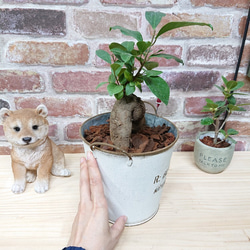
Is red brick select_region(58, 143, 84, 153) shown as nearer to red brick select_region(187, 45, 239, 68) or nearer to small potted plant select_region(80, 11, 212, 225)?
small potted plant select_region(80, 11, 212, 225)

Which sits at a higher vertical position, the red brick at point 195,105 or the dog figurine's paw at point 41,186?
the red brick at point 195,105

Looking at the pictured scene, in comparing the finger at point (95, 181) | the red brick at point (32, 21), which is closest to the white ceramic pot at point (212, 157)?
the finger at point (95, 181)

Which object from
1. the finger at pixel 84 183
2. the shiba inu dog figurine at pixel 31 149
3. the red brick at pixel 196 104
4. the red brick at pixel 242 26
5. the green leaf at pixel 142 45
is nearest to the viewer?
the green leaf at pixel 142 45

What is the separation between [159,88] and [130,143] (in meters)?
0.18

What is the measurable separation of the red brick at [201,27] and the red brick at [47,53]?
30 centimetres

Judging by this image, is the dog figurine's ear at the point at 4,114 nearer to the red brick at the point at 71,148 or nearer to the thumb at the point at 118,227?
the red brick at the point at 71,148

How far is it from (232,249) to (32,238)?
1.62 ft

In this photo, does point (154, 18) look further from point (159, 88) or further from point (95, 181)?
point (95, 181)

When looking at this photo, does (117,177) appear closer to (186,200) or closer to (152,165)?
(152,165)

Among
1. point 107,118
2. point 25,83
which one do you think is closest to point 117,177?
point 107,118

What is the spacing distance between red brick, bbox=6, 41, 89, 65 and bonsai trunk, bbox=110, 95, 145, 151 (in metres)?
0.33

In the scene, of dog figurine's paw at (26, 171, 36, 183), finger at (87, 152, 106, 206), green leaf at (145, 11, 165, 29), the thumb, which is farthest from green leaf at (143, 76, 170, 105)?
dog figurine's paw at (26, 171, 36, 183)

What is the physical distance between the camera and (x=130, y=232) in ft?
2.02

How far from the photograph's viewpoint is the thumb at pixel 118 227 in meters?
0.57
